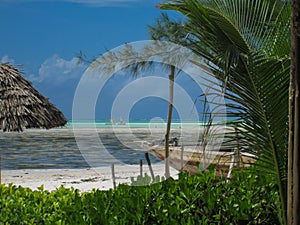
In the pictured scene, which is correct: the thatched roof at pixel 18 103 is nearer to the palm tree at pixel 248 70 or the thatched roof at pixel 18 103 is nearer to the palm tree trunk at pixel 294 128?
the palm tree at pixel 248 70

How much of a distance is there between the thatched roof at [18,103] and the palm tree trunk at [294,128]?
425 centimetres

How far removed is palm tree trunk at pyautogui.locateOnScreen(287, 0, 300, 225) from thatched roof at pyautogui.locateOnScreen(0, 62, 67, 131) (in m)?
4.25

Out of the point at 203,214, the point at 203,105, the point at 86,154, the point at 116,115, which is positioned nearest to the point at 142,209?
the point at 203,214

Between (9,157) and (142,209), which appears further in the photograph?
(9,157)

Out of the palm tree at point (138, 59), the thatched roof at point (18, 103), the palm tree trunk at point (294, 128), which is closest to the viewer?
the palm tree trunk at point (294, 128)

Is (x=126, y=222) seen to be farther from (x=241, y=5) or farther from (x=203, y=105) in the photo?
(x=241, y=5)

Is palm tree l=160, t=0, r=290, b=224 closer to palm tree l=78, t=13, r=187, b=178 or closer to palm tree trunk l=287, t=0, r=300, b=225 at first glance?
palm tree trunk l=287, t=0, r=300, b=225

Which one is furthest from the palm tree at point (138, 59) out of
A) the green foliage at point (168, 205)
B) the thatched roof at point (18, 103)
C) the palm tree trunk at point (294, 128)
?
the palm tree trunk at point (294, 128)

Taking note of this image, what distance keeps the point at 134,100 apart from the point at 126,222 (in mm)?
4541

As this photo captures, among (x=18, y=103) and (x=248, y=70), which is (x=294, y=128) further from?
(x=18, y=103)

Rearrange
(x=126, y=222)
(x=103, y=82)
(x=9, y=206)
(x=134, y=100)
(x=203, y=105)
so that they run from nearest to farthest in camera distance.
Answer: (x=126, y=222) < (x=203, y=105) < (x=9, y=206) < (x=134, y=100) < (x=103, y=82)

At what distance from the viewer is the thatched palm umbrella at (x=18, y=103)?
654cm

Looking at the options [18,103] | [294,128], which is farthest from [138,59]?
[294,128]

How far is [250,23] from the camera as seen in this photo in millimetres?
3715
